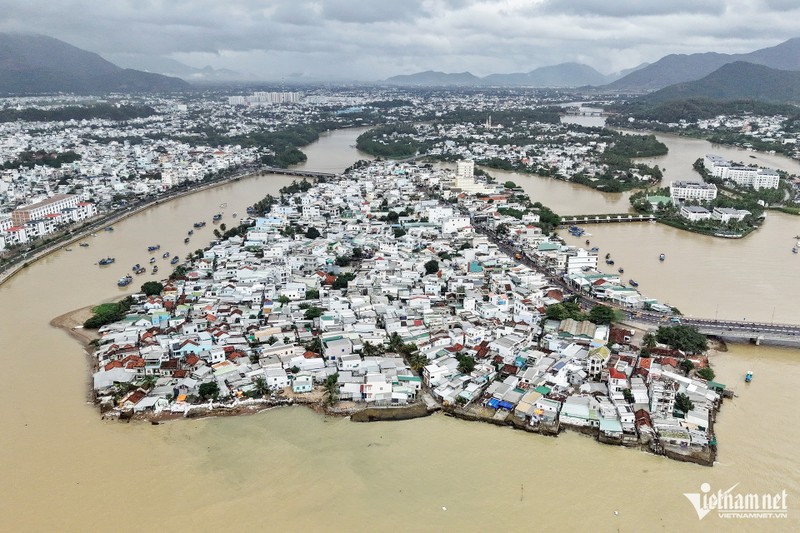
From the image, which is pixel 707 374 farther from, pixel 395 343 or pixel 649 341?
pixel 395 343

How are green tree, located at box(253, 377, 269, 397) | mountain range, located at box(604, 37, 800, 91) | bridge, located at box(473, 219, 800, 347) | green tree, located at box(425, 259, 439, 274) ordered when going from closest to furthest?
green tree, located at box(253, 377, 269, 397)
bridge, located at box(473, 219, 800, 347)
green tree, located at box(425, 259, 439, 274)
mountain range, located at box(604, 37, 800, 91)

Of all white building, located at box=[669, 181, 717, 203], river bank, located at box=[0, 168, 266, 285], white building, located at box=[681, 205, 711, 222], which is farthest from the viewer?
white building, located at box=[669, 181, 717, 203]

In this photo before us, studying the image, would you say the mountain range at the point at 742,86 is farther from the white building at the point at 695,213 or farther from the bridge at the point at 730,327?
the bridge at the point at 730,327

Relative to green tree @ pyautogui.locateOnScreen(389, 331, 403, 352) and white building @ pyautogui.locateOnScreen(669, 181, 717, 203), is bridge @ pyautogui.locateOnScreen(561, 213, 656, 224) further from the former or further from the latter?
green tree @ pyautogui.locateOnScreen(389, 331, 403, 352)

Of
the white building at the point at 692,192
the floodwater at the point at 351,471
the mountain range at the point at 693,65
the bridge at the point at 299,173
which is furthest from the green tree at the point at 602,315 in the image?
the mountain range at the point at 693,65

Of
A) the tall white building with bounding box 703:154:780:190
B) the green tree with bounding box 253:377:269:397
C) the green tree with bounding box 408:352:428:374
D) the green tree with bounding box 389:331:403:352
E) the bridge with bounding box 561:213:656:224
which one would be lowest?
the green tree with bounding box 253:377:269:397

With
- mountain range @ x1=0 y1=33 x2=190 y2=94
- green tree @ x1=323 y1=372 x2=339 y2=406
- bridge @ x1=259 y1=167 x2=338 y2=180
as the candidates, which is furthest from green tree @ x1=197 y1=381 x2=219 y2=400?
mountain range @ x1=0 y1=33 x2=190 y2=94
